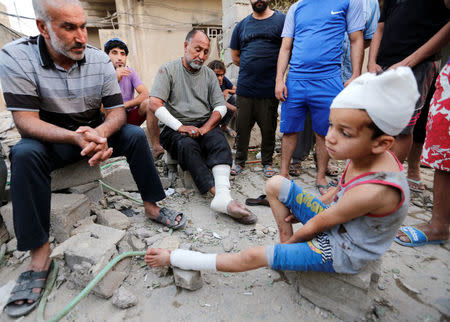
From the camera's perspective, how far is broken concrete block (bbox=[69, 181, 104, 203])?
8.05ft

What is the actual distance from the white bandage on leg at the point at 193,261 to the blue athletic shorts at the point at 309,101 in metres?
2.00

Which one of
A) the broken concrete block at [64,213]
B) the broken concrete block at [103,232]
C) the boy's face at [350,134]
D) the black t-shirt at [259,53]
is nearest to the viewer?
the boy's face at [350,134]

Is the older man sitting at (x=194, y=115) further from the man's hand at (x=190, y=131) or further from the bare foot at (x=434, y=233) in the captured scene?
the bare foot at (x=434, y=233)

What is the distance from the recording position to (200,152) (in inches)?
111

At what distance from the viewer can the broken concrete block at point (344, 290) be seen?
1378 millimetres

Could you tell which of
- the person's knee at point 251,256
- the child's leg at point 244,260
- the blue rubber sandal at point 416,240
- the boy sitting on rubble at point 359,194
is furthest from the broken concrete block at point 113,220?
the blue rubber sandal at point 416,240

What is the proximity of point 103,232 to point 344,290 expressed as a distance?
5.76 ft

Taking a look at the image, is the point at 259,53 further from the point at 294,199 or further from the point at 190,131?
the point at 294,199

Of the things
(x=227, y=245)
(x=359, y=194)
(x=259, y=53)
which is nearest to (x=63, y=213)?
(x=227, y=245)

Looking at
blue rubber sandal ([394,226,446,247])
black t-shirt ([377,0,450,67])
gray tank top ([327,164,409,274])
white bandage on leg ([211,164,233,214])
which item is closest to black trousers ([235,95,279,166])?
white bandage on leg ([211,164,233,214])

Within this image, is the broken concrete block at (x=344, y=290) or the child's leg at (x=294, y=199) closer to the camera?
the broken concrete block at (x=344, y=290)

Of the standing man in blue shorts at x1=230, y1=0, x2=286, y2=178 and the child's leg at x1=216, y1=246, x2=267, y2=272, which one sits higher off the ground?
the standing man in blue shorts at x1=230, y1=0, x2=286, y2=178

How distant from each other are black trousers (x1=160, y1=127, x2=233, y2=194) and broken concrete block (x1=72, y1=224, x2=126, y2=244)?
0.92 meters

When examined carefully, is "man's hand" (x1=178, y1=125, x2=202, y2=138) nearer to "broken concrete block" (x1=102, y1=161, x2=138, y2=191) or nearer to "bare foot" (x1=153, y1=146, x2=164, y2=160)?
"broken concrete block" (x1=102, y1=161, x2=138, y2=191)
